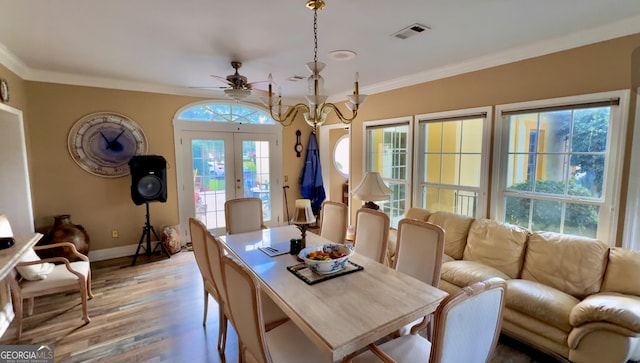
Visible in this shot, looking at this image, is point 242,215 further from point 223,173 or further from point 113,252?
point 113,252

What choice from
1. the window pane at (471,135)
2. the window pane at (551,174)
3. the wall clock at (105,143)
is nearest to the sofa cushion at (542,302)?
the window pane at (551,174)

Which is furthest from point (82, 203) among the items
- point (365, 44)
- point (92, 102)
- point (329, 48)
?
point (365, 44)

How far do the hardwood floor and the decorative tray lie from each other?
912mm

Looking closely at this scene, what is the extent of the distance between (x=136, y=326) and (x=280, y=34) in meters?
2.82

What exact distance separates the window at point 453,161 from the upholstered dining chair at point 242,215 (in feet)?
7.05

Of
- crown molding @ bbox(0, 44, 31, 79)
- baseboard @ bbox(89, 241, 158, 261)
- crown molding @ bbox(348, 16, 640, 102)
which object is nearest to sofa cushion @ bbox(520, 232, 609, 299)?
crown molding @ bbox(348, 16, 640, 102)

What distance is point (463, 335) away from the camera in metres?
1.17

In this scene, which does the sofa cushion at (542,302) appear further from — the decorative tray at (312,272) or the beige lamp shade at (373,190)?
the beige lamp shade at (373,190)

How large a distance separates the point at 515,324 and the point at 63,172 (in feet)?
17.3

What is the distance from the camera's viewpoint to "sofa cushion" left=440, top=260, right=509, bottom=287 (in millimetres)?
2469

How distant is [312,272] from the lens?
73.9 inches

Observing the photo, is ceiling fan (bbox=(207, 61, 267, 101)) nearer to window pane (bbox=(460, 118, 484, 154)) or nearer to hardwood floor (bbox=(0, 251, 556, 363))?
hardwood floor (bbox=(0, 251, 556, 363))

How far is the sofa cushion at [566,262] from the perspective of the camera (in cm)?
221

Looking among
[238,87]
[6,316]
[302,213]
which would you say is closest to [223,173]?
[238,87]
